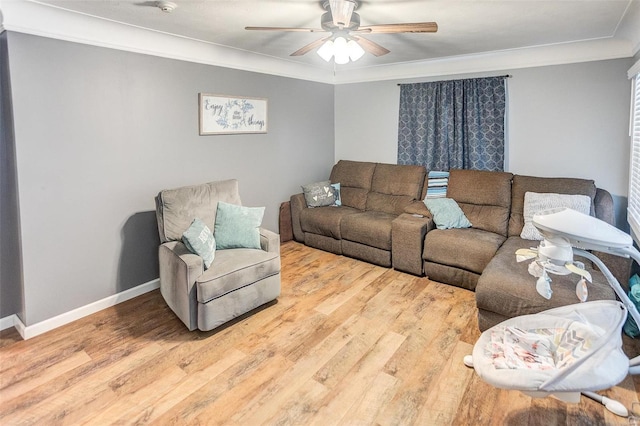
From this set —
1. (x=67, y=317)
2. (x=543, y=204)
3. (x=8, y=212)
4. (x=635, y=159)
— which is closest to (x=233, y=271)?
(x=67, y=317)

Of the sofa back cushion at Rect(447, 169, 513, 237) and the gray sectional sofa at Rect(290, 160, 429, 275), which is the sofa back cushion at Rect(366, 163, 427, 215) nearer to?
the gray sectional sofa at Rect(290, 160, 429, 275)

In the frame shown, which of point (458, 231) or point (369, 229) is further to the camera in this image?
point (369, 229)

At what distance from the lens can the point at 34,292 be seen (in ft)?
8.95

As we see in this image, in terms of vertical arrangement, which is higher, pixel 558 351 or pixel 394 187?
pixel 394 187

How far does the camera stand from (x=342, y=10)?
2.29m

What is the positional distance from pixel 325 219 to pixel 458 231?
5.04 feet

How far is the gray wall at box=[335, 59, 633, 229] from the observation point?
11.4ft

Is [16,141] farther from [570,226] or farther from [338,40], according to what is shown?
[570,226]

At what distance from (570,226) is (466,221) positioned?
7.98 ft

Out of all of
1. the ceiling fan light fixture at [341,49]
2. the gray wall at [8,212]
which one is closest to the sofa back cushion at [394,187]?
the ceiling fan light fixture at [341,49]

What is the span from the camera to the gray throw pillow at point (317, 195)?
4.75 meters

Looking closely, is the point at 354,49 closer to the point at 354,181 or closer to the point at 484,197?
the point at 484,197

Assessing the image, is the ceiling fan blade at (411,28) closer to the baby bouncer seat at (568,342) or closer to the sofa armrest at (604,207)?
the baby bouncer seat at (568,342)

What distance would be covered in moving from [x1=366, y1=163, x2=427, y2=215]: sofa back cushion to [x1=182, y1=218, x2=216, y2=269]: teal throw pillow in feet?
7.67
